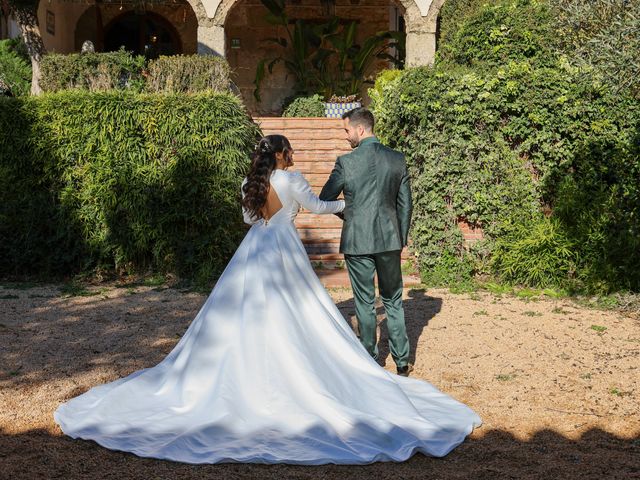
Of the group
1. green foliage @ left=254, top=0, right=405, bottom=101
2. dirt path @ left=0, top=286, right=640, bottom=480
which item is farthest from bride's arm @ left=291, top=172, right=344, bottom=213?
green foliage @ left=254, top=0, right=405, bottom=101

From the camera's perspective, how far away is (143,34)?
66.1 ft

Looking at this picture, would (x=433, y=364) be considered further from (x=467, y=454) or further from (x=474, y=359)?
(x=467, y=454)

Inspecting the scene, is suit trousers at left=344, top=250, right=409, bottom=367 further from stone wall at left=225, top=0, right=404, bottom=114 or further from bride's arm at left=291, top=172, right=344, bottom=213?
stone wall at left=225, top=0, right=404, bottom=114

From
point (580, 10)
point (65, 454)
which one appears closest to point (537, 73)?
point (580, 10)

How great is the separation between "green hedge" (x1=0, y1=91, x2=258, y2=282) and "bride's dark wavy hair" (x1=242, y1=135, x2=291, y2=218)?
4502mm

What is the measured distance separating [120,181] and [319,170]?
3386 millimetres

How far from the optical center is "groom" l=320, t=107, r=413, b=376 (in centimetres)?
580

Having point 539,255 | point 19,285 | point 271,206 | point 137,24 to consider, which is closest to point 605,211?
point 539,255

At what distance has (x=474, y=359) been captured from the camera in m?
6.63

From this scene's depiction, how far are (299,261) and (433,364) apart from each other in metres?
1.68

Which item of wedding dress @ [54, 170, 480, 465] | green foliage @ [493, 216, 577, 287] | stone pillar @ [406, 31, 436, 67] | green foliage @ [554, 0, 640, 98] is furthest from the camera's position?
stone pillar @ [406, 31, 436, 67]

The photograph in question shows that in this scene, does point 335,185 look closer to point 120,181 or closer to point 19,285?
point 120,181

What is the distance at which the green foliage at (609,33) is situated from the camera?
6.62 metres

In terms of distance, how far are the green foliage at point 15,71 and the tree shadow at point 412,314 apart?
9.79 meters
